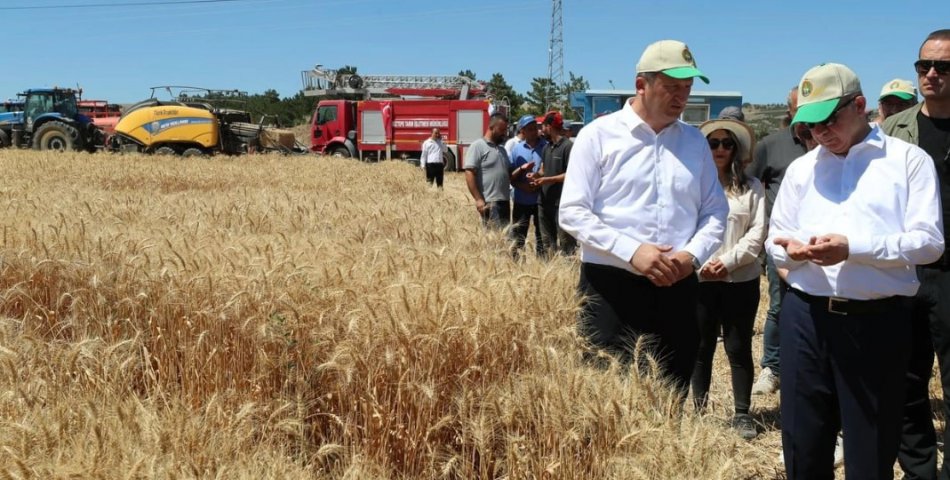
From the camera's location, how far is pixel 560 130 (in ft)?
24.5

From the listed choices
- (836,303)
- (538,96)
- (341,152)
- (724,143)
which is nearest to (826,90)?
(836,303)

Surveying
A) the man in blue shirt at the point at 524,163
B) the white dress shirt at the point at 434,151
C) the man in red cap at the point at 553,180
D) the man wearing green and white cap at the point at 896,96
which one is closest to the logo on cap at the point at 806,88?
the man wearing green and white cap at the point at 896,96

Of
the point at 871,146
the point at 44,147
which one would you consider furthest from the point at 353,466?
the point at 44,147

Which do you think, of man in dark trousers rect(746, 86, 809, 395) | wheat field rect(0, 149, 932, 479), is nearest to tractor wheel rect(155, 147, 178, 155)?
wheat field rect(0, 149, 932, 479)

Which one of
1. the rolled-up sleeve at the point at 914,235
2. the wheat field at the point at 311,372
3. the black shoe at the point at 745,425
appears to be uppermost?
the rolled-up sleeve at the point at 914,235

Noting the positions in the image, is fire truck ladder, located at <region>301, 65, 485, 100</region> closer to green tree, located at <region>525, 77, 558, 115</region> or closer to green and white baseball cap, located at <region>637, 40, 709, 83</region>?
green tree, located at <region>525, 77, 558, 115</region>

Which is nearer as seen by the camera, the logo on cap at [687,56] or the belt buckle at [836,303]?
the belt buckle at [836,303]

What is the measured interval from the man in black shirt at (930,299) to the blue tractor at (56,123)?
2476 centimetres

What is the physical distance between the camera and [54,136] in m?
24.5

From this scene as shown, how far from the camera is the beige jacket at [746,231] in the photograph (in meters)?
3.91

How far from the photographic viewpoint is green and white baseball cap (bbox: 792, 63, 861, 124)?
2.41 metres

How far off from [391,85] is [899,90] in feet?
94.9

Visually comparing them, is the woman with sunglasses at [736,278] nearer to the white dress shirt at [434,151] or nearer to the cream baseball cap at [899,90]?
the cream baseball cap at [899,90]

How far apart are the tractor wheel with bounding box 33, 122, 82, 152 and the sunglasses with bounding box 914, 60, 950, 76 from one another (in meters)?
25.3
